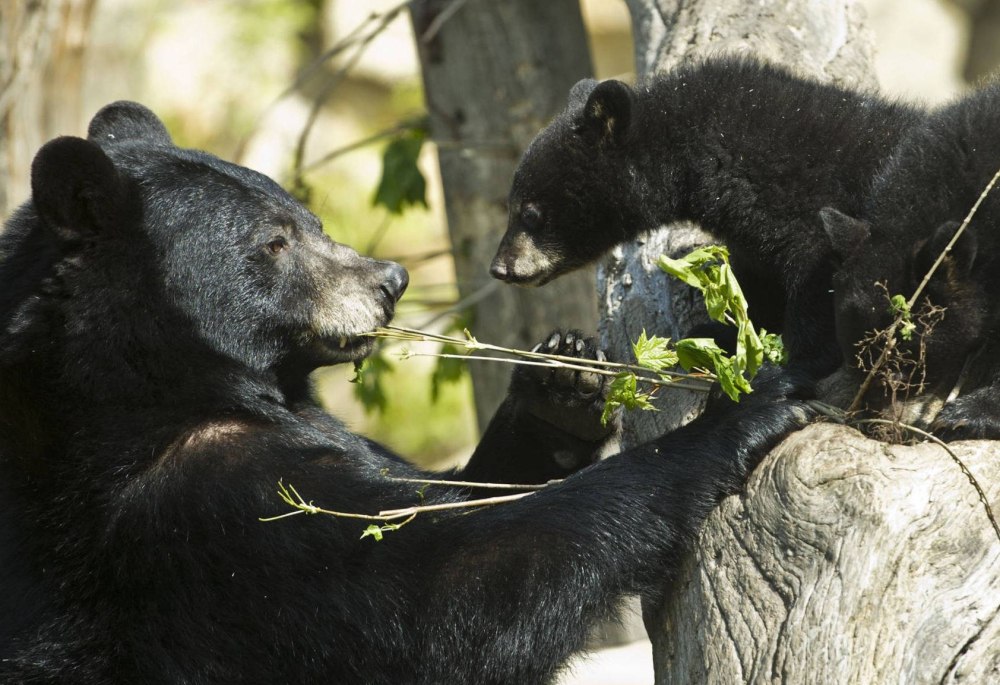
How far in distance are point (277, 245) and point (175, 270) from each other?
45 cm

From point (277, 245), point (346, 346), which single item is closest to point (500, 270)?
point (346, 346)

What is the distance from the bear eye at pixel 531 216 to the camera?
21.0 feet

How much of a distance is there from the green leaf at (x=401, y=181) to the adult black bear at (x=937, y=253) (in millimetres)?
4616

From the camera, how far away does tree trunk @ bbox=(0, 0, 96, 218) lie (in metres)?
8.99

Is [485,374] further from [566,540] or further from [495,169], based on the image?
[566,540]

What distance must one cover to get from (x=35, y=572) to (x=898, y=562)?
9.71ft

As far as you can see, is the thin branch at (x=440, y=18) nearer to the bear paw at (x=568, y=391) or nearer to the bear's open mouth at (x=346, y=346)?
the bear paw at (x=568, y=391)

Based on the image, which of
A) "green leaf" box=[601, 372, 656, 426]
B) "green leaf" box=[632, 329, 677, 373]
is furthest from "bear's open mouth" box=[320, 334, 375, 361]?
"green leaf" box=[632, 329, 677, 373]

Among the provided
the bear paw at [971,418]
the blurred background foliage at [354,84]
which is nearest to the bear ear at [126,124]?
the bear paw at [971,418]

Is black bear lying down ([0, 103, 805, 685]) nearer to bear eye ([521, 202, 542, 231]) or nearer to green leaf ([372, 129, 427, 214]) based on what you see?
bear eye ([521, 202, 542, 231])

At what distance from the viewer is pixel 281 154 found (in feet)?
77.5

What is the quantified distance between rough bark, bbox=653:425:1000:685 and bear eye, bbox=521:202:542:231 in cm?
303

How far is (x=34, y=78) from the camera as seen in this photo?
30.2 ft

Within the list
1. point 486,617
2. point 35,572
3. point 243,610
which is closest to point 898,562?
point 486,617
